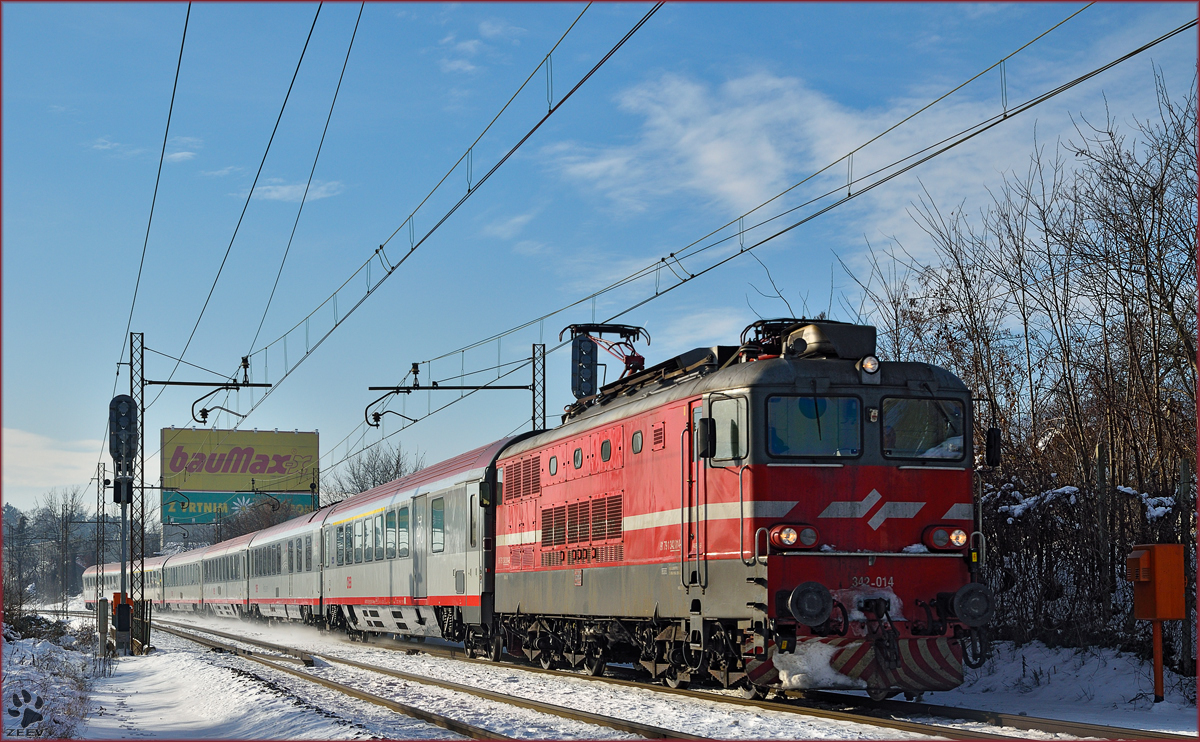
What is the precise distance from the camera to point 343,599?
3083 centimetres

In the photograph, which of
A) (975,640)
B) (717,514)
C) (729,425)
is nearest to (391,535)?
(717,514)

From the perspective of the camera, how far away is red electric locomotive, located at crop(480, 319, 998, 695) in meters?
11.8

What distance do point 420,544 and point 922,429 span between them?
13.9 metres

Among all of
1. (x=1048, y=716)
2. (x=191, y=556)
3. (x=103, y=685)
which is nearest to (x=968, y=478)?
(x=1048, y=716)

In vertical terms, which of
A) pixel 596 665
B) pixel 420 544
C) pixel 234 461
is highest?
pixel 234 461

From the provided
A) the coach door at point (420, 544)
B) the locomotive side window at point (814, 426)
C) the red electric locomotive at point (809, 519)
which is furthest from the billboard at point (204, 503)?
the locomotive side window at point (814, 426)

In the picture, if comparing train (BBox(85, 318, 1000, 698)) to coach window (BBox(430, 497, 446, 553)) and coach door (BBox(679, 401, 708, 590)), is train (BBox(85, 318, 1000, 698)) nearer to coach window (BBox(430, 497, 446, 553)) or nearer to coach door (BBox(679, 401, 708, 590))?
coach door (BBox(679, 401, 708, 590))

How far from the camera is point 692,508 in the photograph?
13000mm

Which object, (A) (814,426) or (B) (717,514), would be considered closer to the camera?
(A) (814,426)

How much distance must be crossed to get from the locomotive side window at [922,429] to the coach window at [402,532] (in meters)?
15.0

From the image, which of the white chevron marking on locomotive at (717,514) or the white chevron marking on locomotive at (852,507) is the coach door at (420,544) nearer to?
the white chevron marking on locomotive at (717,514)

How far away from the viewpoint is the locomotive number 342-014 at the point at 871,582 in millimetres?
11977
